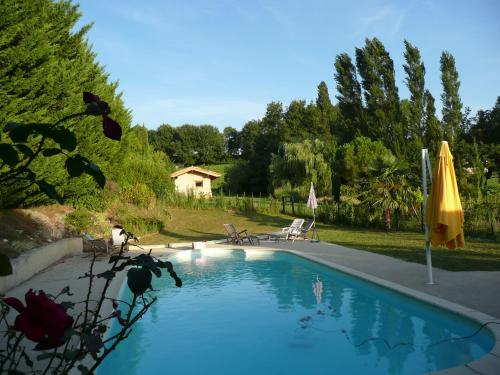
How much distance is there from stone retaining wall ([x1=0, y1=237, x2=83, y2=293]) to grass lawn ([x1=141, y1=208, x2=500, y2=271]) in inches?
200

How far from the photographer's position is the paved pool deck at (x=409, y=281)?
5977 millimetres

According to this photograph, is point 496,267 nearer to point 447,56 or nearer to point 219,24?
point 219,24

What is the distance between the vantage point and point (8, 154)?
47.6 inches

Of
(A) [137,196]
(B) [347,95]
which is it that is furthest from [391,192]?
(B) [347,95]

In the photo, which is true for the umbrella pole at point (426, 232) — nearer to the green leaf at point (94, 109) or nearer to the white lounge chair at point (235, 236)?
the green leaf at point (94, 109)

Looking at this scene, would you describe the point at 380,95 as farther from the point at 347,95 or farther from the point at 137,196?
the point at 137,196

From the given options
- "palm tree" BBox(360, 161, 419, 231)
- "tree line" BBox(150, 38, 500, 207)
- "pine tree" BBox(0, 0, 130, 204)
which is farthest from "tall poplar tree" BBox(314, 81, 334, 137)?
"pine tree" BBox(0, 0, 130, 204)

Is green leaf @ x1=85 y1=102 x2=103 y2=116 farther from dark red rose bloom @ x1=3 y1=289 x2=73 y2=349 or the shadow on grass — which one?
the shadow on grass

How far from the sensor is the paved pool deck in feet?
19.6

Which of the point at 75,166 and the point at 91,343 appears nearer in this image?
the point at 75,166

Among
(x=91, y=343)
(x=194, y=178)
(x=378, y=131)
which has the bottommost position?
(x=91, y=343)

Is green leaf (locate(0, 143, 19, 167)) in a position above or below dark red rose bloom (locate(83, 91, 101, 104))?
below

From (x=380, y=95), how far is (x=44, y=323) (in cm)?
4060

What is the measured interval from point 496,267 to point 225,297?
6237mm
